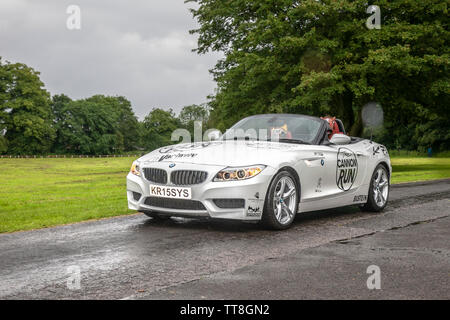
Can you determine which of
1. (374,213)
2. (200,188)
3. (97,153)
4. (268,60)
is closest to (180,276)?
(200,188)

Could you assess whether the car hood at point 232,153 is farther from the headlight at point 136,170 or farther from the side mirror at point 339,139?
the side mirror at point 339,139

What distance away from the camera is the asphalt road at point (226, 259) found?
14.0ft

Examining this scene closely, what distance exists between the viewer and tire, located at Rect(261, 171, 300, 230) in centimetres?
702

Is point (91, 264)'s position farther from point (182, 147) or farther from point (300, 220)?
point (300, 220)

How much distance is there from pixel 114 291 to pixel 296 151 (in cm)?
398

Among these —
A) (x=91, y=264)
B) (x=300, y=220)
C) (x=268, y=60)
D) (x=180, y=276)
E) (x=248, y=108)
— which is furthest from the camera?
(x=248, y=108)

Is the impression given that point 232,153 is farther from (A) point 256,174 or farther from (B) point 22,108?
(B) point 22,108

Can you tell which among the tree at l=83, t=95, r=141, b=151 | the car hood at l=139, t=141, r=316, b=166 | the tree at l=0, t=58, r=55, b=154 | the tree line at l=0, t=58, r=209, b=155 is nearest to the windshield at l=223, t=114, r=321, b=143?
the car hood at l=139, t=141, r=316, b=166

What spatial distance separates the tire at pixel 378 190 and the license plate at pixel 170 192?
3.73m

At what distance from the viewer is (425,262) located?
5.37 m

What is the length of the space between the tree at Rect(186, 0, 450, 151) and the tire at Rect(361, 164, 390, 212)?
49.8 feet

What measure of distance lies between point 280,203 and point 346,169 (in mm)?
1890

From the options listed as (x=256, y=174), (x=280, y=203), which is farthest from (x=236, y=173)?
(x=280, y=203)

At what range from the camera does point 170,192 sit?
7047 millimetres
